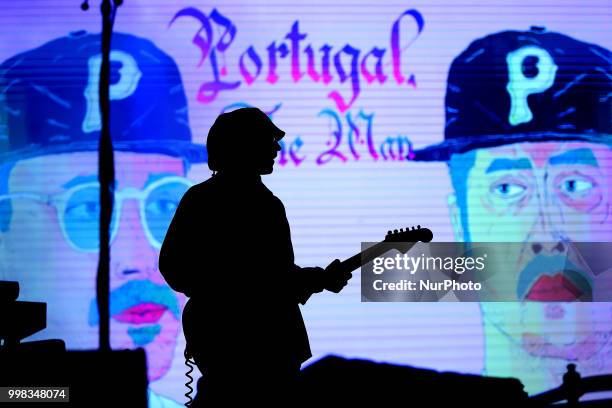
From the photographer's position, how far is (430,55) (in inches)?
147

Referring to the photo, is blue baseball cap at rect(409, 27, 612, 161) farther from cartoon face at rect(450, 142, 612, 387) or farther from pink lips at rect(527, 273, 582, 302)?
pink lips at rect(527, 273, 582, 302)

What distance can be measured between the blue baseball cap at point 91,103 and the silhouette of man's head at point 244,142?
1.71m

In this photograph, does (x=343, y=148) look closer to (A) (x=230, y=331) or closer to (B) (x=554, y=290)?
(B) (x=554, y=290)

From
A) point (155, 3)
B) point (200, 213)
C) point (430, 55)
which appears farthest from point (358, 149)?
point (200, 213)

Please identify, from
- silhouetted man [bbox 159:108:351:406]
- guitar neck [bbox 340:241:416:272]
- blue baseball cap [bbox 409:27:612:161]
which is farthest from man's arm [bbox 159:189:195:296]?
blue baseball cap [bbox 409:27:612:161]

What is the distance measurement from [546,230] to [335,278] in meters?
2.05

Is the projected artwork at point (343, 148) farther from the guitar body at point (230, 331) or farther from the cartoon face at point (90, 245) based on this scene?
the guitar body at point (230, 331)

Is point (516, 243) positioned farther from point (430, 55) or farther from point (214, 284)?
point (214, 284)

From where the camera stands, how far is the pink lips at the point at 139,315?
358cm

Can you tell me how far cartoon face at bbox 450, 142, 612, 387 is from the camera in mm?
3609

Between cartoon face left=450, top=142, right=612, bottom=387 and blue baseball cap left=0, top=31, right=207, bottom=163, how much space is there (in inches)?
74.6

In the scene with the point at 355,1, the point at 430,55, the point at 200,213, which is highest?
the point at 355,1

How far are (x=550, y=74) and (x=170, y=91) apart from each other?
2506 mm

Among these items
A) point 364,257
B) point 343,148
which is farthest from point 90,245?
point 364,257
